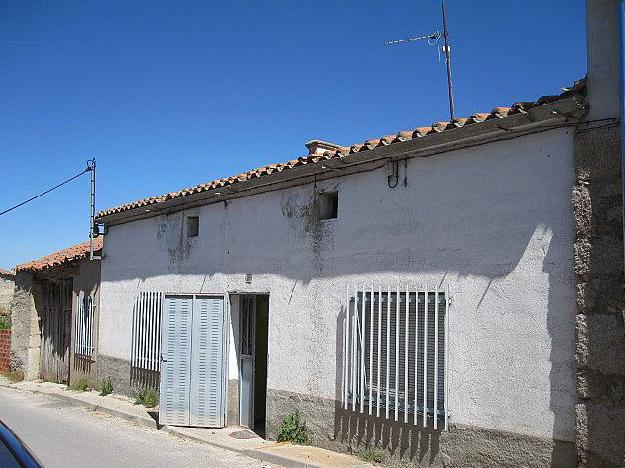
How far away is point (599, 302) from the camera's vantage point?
541 centimetres

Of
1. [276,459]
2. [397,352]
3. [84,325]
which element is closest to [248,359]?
[276,459]

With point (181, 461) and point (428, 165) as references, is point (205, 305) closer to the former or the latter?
point (181, 461)

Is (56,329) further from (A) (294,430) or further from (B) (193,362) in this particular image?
(A) (294,430)

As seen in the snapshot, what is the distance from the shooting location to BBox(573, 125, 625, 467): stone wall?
17.3 ft

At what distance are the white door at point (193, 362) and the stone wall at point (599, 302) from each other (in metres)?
5.76

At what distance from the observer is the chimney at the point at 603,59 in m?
5.52

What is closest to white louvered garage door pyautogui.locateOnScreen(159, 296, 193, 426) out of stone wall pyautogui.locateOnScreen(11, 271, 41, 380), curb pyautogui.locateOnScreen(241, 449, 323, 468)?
curb pyautogui.locateOnScreen(241, 449, 323, 468)

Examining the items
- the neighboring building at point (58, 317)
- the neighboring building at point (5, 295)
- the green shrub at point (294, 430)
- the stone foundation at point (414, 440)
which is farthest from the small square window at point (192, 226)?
the neighboring building at point (5, 295)

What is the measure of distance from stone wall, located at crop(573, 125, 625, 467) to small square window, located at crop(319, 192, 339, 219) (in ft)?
11.6

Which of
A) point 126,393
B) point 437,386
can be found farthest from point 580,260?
point 126,393

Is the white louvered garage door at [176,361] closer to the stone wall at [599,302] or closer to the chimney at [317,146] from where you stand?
the chimney at [317,146]

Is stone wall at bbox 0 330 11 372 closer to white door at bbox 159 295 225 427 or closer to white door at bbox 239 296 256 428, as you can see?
white door at bbox 159 295 225 427

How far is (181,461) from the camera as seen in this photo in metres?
8.03

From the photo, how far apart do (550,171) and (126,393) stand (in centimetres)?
957
